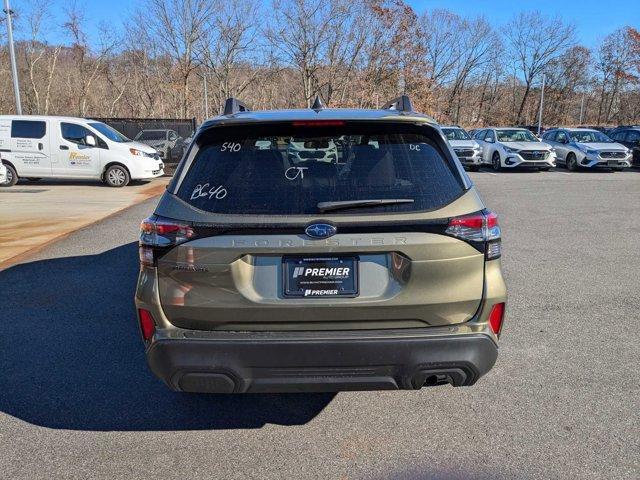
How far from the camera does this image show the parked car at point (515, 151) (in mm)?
19266

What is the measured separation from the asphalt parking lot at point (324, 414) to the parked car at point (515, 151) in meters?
15.3

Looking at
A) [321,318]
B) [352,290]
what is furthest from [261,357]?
[352,290]

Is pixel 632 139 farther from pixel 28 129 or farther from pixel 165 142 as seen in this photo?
pixel 28 129

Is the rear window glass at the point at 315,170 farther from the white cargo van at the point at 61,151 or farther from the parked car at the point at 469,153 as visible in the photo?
the parked car at the point at 469,153

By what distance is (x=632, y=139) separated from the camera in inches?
832

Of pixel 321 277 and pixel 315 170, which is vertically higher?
pixel 315 170

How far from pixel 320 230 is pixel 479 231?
2.66 ft

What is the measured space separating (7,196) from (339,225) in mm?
12967

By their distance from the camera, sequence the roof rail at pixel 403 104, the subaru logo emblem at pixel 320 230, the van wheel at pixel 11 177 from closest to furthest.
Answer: the subaru logo emblem at pixel 320 230, the roof rail at pixel 403 104, the van wheel at pixel 11 177

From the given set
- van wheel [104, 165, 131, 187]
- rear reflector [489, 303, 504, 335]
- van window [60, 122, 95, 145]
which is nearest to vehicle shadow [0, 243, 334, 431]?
rear reflector [489, 303, 504, 335]

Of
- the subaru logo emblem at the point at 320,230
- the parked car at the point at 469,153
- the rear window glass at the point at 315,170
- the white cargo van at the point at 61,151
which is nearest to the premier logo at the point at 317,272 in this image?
the subaru logo emblem at the point at 320,230

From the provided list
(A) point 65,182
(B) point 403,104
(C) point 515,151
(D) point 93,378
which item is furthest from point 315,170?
(C) point 515,151

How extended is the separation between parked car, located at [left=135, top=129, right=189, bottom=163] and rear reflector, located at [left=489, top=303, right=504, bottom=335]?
20721 mm

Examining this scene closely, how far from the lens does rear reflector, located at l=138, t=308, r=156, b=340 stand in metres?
2.59
